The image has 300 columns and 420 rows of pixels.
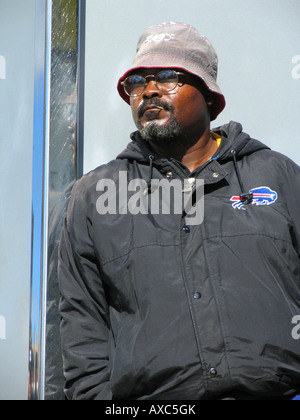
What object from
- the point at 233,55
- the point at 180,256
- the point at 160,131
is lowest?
the point at 180,256

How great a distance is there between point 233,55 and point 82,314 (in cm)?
128

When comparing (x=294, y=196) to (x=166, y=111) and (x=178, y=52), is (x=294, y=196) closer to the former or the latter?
(x=166, y=111)

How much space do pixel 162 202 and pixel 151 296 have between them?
13.7 inches

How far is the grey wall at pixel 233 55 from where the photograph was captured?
113 inches

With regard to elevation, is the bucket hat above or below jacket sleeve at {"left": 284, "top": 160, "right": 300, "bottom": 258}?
above

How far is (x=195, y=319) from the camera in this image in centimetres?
217

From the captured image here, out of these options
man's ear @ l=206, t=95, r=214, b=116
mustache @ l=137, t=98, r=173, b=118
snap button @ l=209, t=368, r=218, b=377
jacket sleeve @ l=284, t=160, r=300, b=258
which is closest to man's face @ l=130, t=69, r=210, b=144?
mustache @ l=137, t=98, r=173, b=118

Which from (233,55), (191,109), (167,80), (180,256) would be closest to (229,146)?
(191,109)

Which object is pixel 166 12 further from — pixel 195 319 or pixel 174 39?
pixel 195 319

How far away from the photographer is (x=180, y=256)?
7.45 feet

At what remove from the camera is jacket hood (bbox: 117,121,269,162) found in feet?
8.30

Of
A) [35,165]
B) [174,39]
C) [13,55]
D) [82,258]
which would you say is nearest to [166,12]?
[174,39]

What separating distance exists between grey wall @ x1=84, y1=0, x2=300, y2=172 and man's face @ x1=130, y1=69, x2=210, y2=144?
288 millimetres

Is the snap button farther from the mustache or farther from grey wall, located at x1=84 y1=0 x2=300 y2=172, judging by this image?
grey wall, located at x1=84 y1=0 x2=300 y2=172
